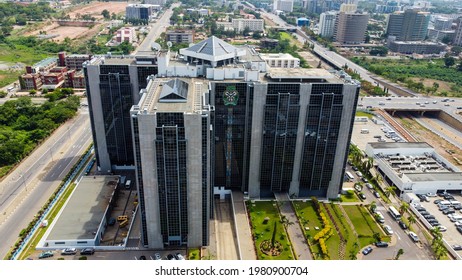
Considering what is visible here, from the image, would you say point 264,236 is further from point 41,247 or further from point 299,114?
point 41,247

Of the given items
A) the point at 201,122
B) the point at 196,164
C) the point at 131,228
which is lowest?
A: the point at 131,228

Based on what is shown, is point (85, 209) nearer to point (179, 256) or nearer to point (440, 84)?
point (179, 256)

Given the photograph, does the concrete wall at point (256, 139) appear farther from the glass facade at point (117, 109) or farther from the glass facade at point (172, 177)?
the glass facade at point (117, 109)

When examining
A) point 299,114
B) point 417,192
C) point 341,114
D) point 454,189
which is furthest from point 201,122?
point 454,189

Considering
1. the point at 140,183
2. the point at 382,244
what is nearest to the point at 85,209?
the point at 140,183

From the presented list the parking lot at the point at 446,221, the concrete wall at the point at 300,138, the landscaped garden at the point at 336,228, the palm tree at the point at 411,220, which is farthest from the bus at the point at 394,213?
the concrete wall at the point at 300,138

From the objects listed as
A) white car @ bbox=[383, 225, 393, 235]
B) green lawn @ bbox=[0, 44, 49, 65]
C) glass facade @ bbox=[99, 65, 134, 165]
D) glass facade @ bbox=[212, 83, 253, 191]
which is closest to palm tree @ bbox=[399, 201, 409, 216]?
white car @ bbox=[383, 225, 393, 235]

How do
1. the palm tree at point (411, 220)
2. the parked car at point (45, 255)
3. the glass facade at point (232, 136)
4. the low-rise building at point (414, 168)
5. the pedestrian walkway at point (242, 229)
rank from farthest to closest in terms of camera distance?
the low-rise building at point (414, 168) → the glass facade at point (232, 136) → the palm tree at point (411, 220) → the pedestrian walkway at point (242, 229) → the parked car at point (45, 255)
